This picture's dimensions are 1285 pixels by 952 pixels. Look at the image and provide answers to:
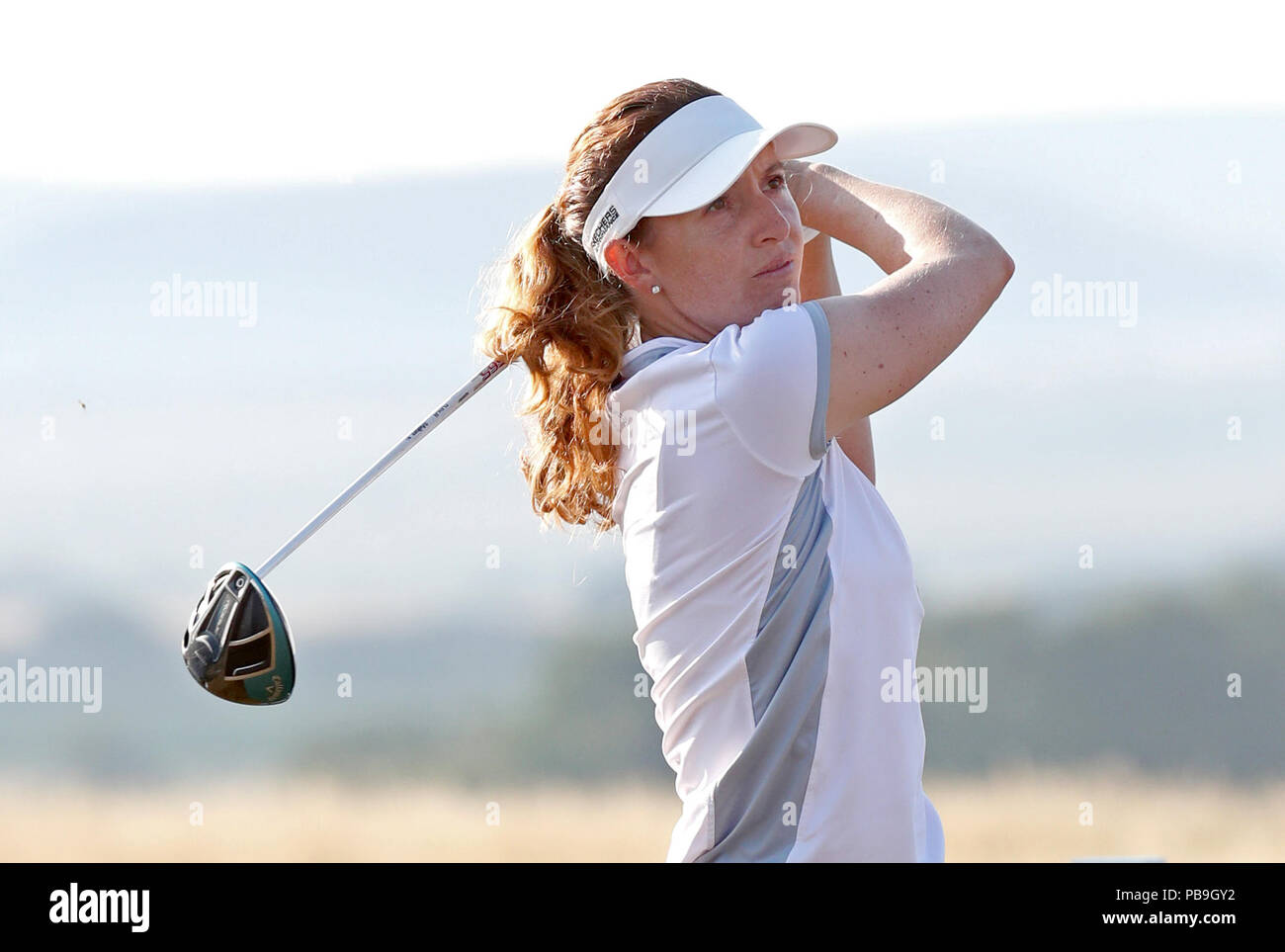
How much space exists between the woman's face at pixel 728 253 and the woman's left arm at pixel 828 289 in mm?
258

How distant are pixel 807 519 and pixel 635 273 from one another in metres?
0.41

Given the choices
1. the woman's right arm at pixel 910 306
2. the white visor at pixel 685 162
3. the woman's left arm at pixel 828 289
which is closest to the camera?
the woman's right arm at pixel 910 306

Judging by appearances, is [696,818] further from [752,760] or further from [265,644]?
→ [265,644]

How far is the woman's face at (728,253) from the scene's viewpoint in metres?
1.69

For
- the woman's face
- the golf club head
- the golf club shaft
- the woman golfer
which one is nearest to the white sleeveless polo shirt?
the woman golfer

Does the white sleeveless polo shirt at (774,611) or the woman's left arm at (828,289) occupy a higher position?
the woman's left arm at (828,289)

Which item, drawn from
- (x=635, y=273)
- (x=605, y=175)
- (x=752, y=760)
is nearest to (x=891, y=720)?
(x=752, y=760)

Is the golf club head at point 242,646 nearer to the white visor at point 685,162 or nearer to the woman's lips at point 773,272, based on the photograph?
the white visor at point 685,162

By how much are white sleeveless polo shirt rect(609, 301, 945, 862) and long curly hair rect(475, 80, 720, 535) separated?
0.51 ft

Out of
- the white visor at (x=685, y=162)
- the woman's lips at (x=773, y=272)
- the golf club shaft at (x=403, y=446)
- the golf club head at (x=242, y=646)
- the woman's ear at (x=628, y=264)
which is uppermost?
the white visor at (x=685, y=162)

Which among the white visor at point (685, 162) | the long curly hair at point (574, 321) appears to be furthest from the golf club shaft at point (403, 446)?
the white visor at point (685, 162)

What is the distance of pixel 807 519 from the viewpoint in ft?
5.20

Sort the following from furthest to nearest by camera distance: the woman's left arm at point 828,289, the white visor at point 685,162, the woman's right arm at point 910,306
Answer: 1. the woman's left arm at point 828,289
2. the white visor at point 685,162
3. the woman's right arm at point 910,306

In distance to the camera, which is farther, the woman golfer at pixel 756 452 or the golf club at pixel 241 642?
the golf club at pixel 241 642
